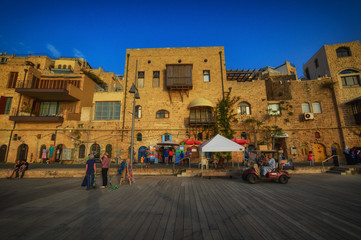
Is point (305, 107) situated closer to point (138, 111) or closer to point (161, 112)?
point (161, 112)

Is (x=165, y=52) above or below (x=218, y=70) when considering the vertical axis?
above

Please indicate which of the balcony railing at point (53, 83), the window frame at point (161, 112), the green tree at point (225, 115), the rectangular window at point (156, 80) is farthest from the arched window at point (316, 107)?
the balcony railing at point (53, 83)

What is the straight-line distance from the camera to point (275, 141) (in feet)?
62.7

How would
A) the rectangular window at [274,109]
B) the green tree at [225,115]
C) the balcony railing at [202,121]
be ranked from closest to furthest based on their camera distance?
the balcony railing at [202,121]
the green tree at [225,115]
the rectangular window at [274,109]

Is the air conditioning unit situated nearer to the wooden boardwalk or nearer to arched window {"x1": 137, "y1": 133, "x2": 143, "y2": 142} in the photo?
the wooden boardwalk

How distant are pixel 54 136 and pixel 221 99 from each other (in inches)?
874

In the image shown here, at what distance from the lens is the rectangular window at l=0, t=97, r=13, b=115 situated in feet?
63.7

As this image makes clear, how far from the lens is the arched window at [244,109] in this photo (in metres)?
19.8

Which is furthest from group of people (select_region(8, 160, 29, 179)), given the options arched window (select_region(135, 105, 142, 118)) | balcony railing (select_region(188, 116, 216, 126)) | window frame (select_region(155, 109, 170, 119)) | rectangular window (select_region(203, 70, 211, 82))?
rectangular window (select_region(203, 70, 211, 82))

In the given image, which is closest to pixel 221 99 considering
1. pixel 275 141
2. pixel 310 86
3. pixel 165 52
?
pixel 275 141

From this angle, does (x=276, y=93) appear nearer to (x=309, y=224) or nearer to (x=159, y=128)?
(x=159, y=128)

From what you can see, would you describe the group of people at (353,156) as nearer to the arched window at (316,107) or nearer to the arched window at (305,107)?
the arched window at (316,107)

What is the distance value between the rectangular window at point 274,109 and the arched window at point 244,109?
A: 2524 millimetres

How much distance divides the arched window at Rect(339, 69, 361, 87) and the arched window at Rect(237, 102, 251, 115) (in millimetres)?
12253
